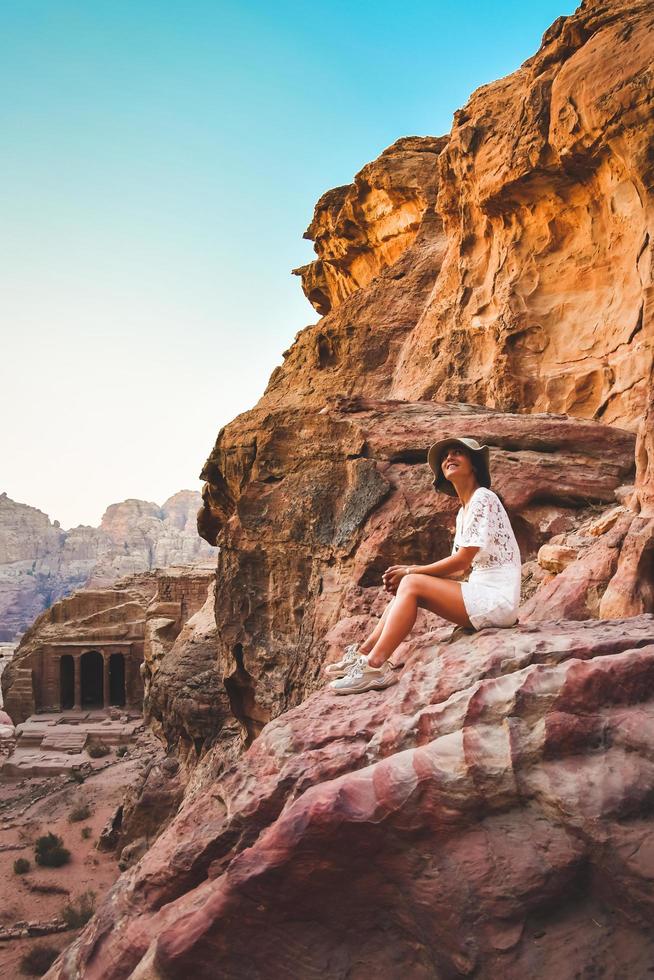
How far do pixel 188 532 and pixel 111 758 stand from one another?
102920 mm

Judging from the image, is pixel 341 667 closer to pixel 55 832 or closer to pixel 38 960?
pixel 38 960

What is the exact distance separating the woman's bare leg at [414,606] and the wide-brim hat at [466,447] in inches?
35.4

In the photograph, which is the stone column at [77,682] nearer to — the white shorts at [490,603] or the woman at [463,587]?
the woman at [463,587]

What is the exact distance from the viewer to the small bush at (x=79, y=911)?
13242 mm

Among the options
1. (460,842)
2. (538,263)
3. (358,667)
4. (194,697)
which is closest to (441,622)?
(358,667)

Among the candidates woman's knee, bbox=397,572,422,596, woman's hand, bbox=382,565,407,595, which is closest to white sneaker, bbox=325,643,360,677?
woman's hand, bbox=382,565,407,595

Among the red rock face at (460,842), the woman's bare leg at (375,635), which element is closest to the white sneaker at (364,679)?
the woman's bare leg at (375,635)

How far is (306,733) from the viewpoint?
4.30 meters

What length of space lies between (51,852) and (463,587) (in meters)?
16.7

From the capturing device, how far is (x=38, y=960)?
11539 mm

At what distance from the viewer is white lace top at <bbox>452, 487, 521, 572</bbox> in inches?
179

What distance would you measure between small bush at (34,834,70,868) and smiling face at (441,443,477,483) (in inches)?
655

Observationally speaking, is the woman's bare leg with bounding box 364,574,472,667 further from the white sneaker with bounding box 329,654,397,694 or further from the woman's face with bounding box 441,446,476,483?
the woman's face with bounding box 441,446,476,483

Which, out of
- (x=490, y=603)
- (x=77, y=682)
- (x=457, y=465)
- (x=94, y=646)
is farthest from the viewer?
(x=94, y=646)
